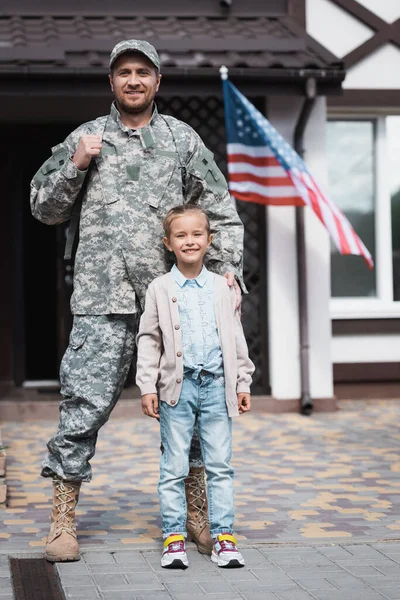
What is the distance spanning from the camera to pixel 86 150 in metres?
4.74

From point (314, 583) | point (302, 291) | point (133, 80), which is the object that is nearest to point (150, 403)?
point (314, 583)

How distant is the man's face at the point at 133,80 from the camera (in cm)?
491

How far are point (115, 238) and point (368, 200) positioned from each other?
6.88m

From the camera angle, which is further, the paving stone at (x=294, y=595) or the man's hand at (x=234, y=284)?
the man's hand at (x=234, y=284)

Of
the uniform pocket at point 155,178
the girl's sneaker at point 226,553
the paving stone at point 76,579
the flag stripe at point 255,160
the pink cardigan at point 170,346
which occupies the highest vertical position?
the flag stripe at point 255,160

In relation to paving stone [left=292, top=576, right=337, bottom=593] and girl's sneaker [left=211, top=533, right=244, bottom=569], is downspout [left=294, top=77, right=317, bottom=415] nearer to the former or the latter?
girl's sneaker [left=211, top=533, right=244, bottom=569]

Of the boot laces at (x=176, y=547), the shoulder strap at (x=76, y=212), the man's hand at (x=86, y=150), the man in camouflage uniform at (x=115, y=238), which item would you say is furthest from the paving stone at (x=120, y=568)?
the man's hand at (x=86, y=150)

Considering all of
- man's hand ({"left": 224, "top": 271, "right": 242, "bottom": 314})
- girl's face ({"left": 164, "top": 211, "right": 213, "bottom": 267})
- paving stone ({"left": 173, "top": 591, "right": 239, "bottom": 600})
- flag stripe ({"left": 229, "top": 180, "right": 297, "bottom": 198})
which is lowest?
paving stone ({"left": 173, "top": 591, "right": 239, "bottom": 600})

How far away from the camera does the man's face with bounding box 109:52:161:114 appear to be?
4.91m

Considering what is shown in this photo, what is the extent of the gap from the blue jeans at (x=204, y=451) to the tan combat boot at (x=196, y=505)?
0.74ft

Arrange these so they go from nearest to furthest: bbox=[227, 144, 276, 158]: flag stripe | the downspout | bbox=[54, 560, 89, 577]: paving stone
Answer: bbox=[54, 560, 89, 577]: paving stone, bbox=[227, 144, 276, 158]: flag stripe, the downspout

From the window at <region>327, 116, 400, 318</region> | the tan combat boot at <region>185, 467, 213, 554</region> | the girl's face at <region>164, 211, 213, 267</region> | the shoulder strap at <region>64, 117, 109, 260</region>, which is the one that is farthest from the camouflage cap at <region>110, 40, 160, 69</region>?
the window at <region>327, 116, 400, 318</region>

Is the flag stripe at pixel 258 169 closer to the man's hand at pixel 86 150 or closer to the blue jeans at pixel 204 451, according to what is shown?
the man's hand at pixel 86 150

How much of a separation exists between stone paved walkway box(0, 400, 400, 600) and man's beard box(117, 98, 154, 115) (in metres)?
1.94
